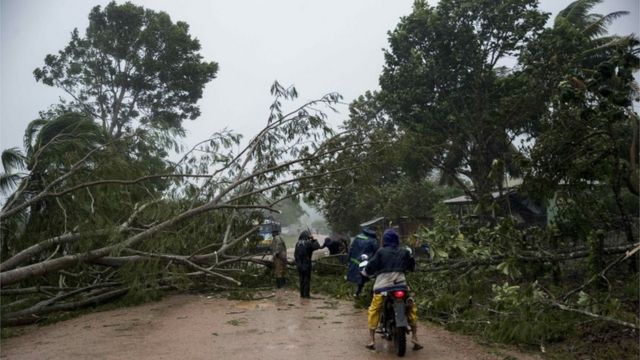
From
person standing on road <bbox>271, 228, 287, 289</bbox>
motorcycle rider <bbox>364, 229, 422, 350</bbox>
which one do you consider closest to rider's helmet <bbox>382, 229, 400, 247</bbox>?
motorcycle rider <bbox>364, 229, 422, 350</bbox>

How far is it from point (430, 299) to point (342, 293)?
2.37 m

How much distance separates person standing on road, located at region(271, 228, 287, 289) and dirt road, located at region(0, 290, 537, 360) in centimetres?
169

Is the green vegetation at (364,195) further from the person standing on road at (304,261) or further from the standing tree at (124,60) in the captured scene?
the standing tree at (124,60)

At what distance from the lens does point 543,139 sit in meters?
7.55

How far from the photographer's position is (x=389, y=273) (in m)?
5.45

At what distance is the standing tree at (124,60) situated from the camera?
2108 cm

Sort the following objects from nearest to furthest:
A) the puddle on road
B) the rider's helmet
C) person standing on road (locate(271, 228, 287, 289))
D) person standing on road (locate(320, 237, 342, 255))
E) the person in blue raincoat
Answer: the rider's helmet, the person in blue raincoat, the puddle on road, person standing on road (locate(271, 228, 287, 289)), person standing on road (locate(320, 237, 342, 255))

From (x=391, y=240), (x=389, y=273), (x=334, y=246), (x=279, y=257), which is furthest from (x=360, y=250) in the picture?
(x=334, y=246)

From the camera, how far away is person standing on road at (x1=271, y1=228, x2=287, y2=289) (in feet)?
34.6

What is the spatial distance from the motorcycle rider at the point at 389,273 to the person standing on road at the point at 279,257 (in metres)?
5.11

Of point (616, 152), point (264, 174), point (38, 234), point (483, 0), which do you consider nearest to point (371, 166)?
point (264, 174)

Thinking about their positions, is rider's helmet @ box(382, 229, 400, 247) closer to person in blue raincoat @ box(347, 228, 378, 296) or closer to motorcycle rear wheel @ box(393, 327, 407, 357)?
motorcycle rear wheel @ box(393, 327, 407, 357)

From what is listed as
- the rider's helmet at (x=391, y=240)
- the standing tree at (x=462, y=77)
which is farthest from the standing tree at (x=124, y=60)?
the rider's helmet at (x=391, y=240)

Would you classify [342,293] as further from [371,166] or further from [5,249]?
[5,249]
